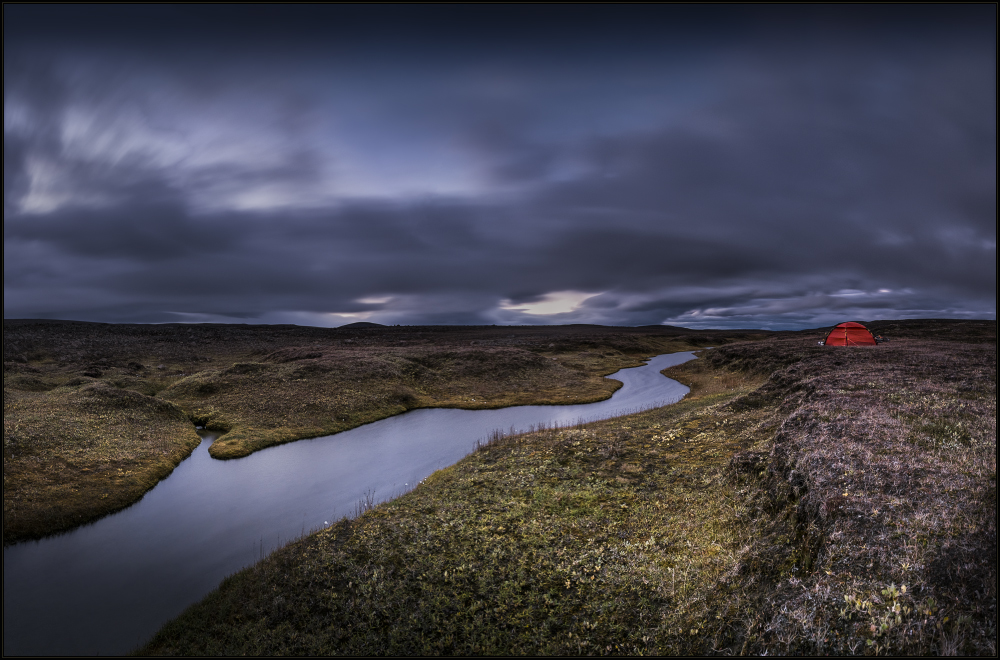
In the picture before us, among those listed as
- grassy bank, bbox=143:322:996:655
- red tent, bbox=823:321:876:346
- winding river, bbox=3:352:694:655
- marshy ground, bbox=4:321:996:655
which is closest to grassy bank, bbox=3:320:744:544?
marshy ground, bbox=4:321:996:655

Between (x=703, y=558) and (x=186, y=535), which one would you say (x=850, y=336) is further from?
(x=186, y=535)

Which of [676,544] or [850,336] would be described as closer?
[676,544]

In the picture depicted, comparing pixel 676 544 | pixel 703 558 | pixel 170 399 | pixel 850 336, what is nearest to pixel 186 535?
pixel 676 544

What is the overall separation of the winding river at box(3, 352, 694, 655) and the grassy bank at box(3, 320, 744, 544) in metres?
1.56

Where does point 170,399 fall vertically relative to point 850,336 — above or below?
below

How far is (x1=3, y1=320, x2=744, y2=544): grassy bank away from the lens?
68.4 feet

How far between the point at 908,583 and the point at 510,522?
1244cm

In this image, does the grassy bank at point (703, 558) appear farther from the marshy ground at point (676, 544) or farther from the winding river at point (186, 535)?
the winding river at point (186, 535)

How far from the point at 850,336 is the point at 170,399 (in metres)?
85.7

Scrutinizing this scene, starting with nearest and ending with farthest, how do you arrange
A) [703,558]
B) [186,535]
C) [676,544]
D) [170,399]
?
1. [703,558]
2. [676,544]
3. [186,535]
4. [170,399]

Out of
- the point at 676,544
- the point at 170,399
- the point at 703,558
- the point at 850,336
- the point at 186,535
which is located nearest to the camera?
the point at 703,558

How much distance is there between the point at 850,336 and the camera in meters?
56.8

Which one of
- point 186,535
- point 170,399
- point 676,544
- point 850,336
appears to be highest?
point 850,336

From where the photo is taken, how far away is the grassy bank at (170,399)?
20.9 metres
